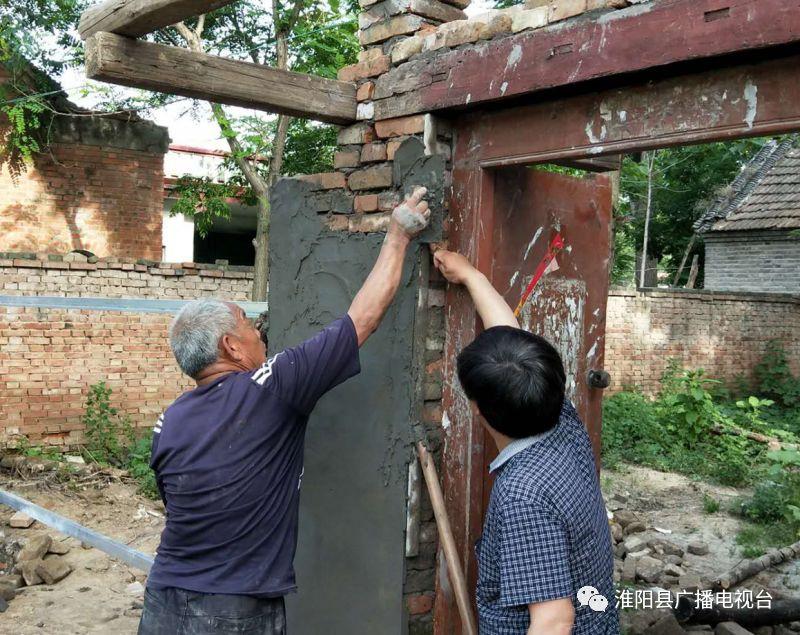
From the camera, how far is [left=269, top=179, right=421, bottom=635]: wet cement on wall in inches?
109

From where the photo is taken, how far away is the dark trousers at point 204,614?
226 centimetres

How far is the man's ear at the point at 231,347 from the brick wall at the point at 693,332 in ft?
30.5

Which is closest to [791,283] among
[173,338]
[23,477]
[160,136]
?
[160,136]

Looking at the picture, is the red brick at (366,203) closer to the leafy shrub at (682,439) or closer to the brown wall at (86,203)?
the leafy shrub at (682,439)

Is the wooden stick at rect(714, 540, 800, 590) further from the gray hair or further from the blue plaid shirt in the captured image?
the gray hair

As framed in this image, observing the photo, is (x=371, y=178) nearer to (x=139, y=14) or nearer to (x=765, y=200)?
(x=139, y=14)

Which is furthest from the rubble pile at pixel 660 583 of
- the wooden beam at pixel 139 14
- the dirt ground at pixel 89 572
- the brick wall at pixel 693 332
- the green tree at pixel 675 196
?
the green tree at pixel 675 196

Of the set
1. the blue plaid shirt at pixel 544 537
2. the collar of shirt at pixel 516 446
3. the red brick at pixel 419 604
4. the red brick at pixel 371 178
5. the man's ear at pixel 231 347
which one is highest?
the red brick at pixel 371 178

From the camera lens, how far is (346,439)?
299cm

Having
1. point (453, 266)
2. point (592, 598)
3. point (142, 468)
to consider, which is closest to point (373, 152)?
point (453, 266)

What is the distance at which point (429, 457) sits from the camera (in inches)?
106

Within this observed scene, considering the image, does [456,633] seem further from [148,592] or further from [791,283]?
[791,283]

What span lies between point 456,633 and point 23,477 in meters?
5.77

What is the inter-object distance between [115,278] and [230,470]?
21.4 ft
